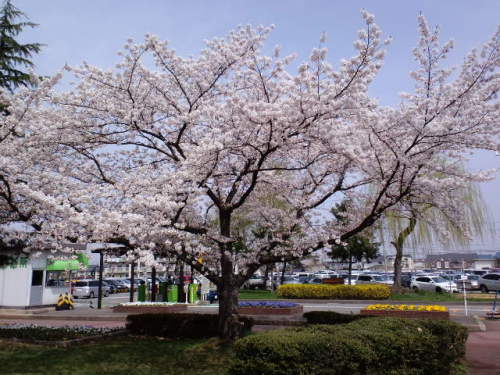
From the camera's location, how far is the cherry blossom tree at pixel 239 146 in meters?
8.11

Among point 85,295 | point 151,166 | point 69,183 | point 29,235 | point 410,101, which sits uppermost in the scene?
point 410,101

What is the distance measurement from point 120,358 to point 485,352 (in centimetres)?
845

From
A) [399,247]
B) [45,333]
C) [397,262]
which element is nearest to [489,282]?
[397,262]

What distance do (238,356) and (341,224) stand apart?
6.17 metres

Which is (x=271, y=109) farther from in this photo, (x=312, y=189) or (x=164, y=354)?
(x=164, y=354)

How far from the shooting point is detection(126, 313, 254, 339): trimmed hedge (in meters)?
12.0

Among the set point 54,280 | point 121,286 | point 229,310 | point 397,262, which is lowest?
point 121,286

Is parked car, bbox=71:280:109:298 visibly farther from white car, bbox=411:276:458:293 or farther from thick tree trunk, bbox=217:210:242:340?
thick tree trunk, bbox=217:210:242:340

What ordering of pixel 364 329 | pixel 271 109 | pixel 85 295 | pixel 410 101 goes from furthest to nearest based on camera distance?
pixel 85 295 < pixel 410 101 < pixel 271 109 < pixel 364 329

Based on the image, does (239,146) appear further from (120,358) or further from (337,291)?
(337,291)

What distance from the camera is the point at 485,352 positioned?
10750 millimetres

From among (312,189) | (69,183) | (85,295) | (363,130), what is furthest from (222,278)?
(85,295)

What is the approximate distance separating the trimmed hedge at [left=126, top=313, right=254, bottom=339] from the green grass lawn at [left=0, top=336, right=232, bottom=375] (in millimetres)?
632

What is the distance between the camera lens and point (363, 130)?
9.18 m
